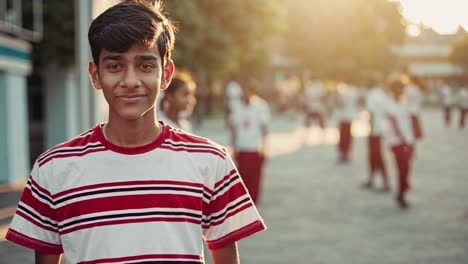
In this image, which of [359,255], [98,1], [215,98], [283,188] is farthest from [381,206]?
[215,98]

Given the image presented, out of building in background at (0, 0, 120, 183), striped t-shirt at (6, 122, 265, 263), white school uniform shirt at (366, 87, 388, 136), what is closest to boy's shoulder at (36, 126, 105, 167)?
striped t-shirt at (6, 122, 265, 263)

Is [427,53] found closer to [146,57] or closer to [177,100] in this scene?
[177,100]

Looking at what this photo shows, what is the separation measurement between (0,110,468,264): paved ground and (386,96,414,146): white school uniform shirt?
96 cm

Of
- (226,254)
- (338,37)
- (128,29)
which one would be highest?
(338,37)

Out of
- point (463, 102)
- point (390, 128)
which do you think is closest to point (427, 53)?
point (463, 102)

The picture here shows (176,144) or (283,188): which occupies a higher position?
(176,144)

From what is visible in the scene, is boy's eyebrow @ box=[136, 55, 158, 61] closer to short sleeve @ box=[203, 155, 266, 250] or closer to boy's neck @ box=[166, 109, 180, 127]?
short sleeve @ box=[203, 155, 266, 250]

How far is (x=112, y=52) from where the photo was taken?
224 centimetres

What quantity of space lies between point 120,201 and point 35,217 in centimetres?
27

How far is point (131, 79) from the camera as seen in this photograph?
7.31ft

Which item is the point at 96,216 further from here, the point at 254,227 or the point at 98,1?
the point at 98,1

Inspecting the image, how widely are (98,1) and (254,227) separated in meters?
4.07

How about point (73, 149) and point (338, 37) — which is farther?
point (338, 37)

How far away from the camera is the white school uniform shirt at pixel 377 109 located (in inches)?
497
